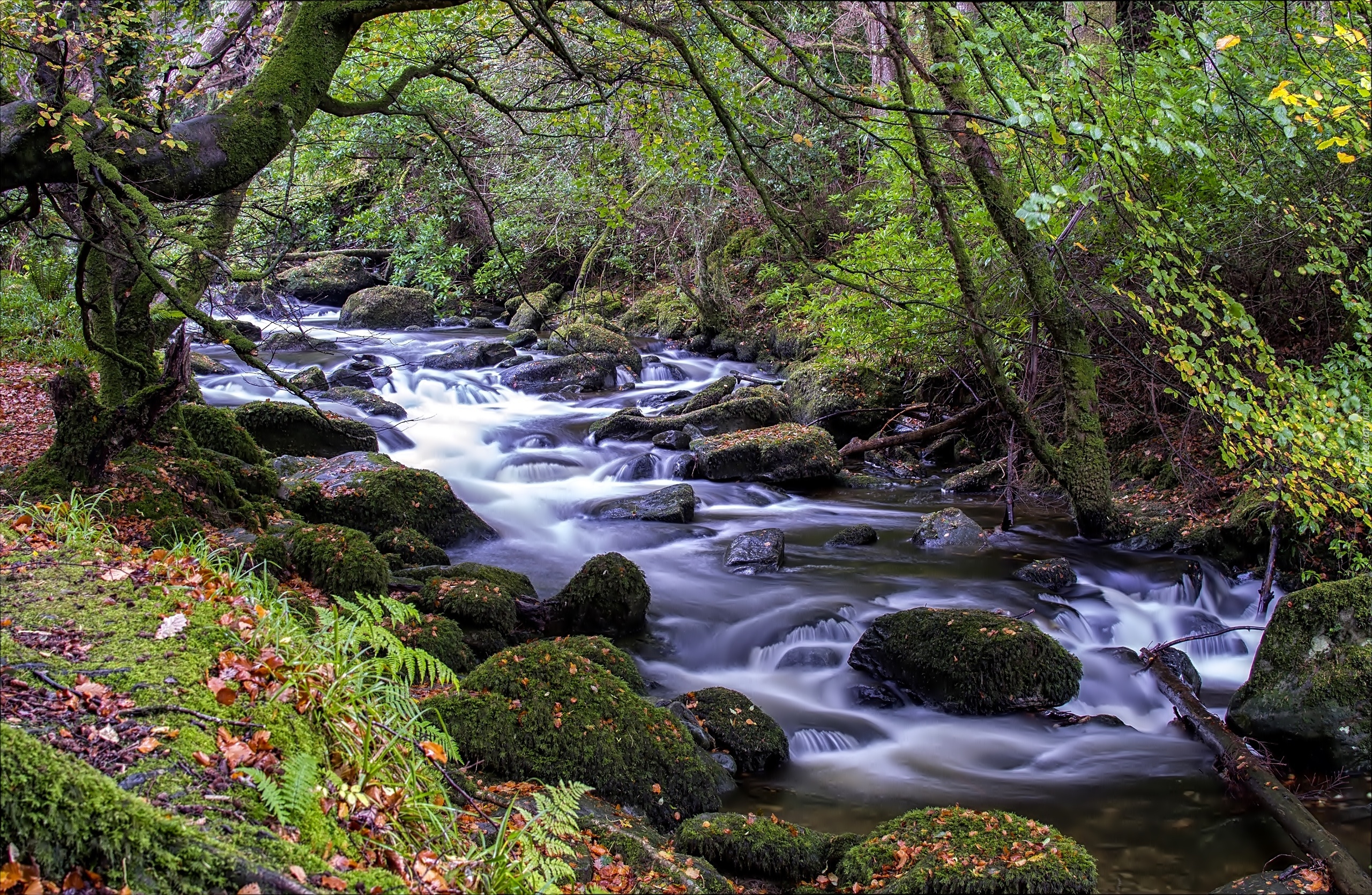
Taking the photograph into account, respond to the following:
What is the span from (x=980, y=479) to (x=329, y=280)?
19.8 metres

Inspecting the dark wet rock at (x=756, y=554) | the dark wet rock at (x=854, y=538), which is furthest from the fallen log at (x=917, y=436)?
the dark wet rock at (x=756, y=554)

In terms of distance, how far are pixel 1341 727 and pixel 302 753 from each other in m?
6.49

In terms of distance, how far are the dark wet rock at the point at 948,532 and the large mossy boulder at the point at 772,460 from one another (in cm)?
258

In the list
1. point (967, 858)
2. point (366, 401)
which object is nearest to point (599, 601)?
point (967, 858)

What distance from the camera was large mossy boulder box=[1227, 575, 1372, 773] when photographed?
5.81 metres

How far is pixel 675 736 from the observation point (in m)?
5.13

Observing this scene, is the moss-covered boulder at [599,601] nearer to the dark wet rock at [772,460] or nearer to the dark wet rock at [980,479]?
the dark wet rock at [772,460]

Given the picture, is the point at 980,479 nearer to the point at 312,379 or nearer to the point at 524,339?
the point at 312,379

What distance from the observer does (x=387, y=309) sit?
22.6 meters

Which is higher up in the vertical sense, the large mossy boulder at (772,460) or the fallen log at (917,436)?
the fallen log at (917,436)

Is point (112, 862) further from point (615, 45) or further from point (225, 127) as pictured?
point (615, 45)

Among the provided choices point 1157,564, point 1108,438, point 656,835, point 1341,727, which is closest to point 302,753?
point 656,835

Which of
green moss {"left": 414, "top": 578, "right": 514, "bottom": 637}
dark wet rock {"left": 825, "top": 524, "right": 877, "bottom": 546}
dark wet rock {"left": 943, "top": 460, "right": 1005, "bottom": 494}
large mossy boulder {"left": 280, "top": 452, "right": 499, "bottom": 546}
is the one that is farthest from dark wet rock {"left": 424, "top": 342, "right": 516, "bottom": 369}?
green moss {"left": 414, "top": 578, "right": 514, "bottom": 637}

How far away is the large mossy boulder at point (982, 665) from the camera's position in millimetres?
6754
